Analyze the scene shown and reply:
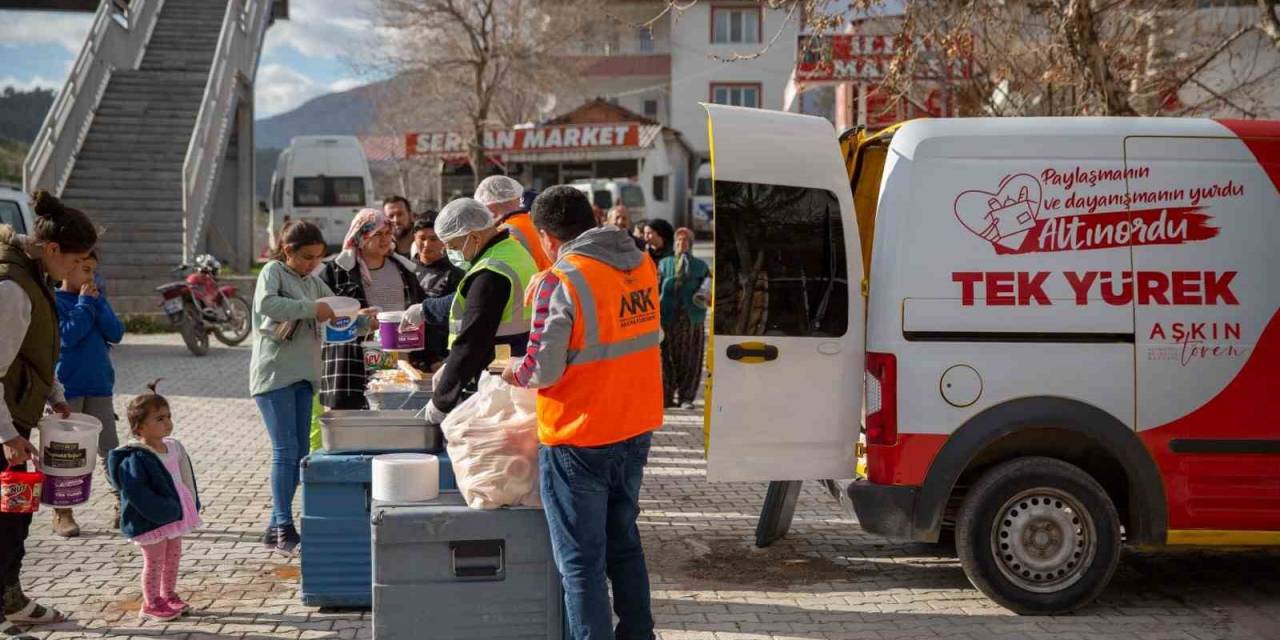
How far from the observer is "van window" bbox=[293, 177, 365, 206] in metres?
31.2

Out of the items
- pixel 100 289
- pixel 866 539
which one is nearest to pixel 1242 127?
pixel 866 539

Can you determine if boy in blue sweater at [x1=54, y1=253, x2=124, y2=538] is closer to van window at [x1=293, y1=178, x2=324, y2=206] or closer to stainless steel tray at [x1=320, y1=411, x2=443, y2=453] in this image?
stainless steel tray at [x1=320, y1=411, x2=443, y2=453]

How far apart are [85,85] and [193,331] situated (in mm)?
8836

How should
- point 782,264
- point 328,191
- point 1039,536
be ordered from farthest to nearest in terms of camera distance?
point 328,191, point 782,264, point 1039,536

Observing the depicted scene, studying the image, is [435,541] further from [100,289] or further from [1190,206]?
[100,289]

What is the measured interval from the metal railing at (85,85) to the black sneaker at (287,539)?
15584 mm

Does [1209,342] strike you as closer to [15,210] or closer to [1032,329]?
[1032,329]

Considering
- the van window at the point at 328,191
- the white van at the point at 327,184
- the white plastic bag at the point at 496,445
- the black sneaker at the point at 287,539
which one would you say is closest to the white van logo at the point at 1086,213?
the white plastic bag at the point at 496,445

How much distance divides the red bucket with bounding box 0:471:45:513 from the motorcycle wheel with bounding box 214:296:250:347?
13.1m

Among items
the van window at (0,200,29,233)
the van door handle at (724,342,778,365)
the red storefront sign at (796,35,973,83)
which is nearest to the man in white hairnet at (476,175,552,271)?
the van door handle at (724,342,778,365)

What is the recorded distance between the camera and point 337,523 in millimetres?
5977

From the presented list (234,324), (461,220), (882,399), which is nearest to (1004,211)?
(882,399)

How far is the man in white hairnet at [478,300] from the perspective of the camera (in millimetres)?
5570

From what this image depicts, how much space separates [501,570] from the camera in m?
5.09
